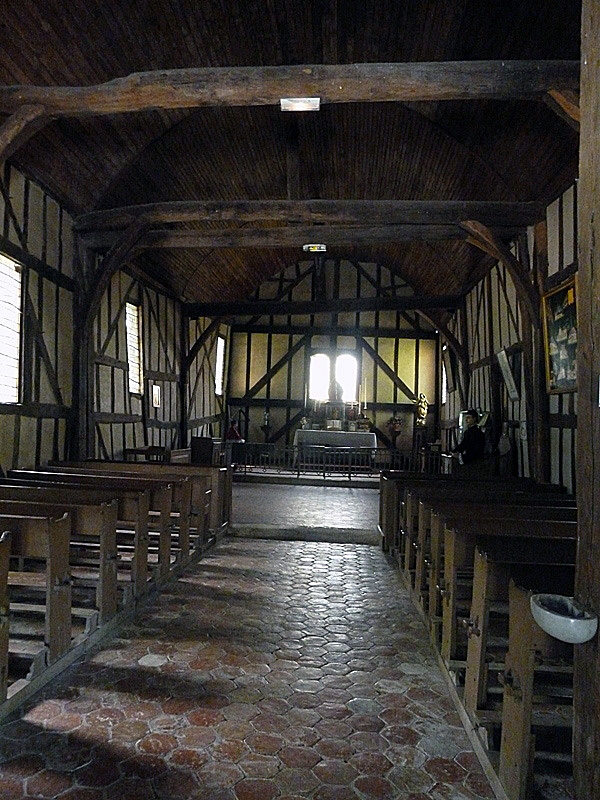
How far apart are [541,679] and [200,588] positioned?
10.5 ft

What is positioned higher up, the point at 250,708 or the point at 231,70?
the point at 231,70

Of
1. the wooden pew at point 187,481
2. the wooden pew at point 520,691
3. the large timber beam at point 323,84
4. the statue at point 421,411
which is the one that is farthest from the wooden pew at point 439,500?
the statue at point 421,411

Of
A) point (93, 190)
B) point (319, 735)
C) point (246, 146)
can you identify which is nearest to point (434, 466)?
point (246, 146)

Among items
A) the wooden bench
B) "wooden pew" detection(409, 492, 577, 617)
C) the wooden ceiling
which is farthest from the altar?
"wooden pew" detection(409, 492, 577, 617)

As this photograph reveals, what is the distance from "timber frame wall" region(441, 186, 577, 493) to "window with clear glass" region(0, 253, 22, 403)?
652cm

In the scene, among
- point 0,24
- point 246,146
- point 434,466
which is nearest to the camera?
point 0,24

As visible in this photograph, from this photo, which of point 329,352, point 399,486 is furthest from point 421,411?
point 399,486

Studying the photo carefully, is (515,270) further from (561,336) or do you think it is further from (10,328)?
(10,328)

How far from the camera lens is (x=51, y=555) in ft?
11.1

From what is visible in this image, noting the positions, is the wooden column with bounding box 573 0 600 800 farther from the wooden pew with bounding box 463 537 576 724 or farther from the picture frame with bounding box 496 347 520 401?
the picture frame with bounding box 496 347 520 401

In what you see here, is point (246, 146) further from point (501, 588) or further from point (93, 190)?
point (501, 588)

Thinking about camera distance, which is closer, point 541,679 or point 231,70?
point 541,679

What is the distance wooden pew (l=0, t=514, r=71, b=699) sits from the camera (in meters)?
3.35

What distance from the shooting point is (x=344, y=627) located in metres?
4.42
